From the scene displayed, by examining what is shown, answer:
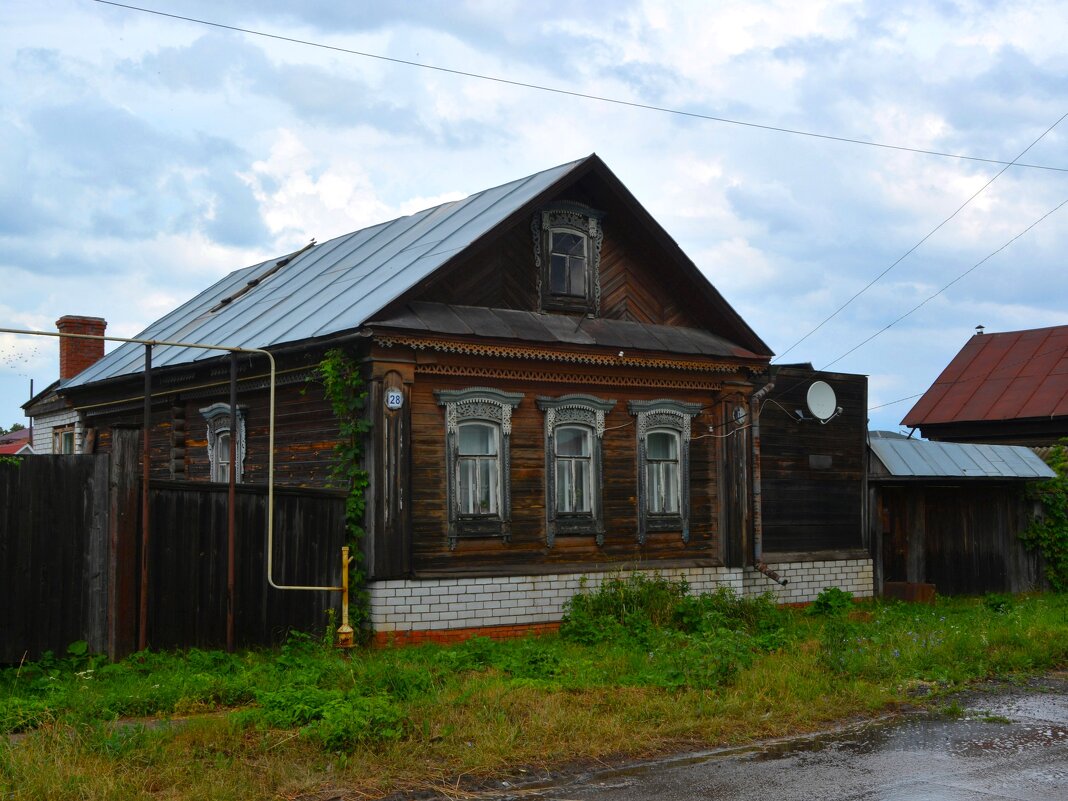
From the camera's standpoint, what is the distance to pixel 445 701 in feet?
31.2

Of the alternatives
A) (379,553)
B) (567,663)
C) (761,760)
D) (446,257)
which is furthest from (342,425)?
(761,760)

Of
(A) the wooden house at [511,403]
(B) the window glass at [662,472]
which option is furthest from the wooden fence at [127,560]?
(B) the window glass at [662,472]

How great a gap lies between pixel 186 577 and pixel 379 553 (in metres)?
2.50

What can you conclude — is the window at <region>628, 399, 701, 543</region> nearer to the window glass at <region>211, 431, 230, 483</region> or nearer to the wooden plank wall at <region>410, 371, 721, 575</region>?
the wooden plank wall at <region>410, 371, 721, 575</region>

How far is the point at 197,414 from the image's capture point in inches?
714

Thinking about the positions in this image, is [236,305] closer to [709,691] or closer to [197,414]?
[197,414]

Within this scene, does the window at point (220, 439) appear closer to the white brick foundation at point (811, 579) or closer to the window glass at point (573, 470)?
the window glass at point (573, 470)

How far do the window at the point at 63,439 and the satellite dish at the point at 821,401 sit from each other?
519 inches

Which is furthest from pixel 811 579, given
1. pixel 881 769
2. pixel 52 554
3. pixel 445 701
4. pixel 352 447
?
pixel 52 554

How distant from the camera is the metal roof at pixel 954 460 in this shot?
820 inches

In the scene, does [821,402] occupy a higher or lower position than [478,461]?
higher

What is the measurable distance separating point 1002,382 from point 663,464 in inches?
654

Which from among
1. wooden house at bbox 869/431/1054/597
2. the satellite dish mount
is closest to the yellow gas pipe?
the satellite dish mount

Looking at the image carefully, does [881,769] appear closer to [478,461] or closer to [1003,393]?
[478,461]
